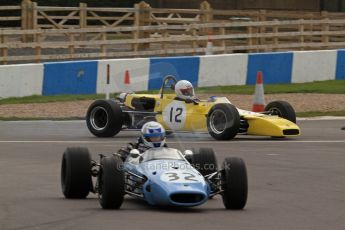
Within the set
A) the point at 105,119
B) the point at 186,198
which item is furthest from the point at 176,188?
the point at 105,119

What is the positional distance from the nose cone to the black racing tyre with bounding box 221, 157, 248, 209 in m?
0.22

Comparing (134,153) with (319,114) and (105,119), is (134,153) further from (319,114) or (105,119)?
(319,114)

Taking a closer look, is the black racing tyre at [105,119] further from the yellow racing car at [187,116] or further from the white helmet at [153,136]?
the white helmet at [153,136]

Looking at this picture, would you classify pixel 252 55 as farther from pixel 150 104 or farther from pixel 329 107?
pixel 150 104

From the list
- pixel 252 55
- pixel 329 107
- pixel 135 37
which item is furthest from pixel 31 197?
pixel 135 37

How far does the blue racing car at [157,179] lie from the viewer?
10.5 meters

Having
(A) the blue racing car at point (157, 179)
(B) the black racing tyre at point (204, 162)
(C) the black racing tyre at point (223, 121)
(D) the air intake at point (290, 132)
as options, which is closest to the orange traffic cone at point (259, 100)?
(D) the air intake at point (290, 132)

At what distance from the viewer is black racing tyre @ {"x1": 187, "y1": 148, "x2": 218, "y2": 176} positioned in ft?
38.8

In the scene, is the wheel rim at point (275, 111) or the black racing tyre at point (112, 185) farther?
the wheel rim at point (275, 111)

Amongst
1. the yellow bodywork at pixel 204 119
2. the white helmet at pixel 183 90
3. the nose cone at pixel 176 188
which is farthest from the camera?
the white helmet at pixel 183 90

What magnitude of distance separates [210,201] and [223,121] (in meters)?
5.88

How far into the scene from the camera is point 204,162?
467 inches

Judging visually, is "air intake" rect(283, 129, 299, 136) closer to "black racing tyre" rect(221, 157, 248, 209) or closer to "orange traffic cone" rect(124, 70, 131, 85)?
"orange traffic cone" rect(124, 70, 131, 85)

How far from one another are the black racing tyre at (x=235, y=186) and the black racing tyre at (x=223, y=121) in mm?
6310
